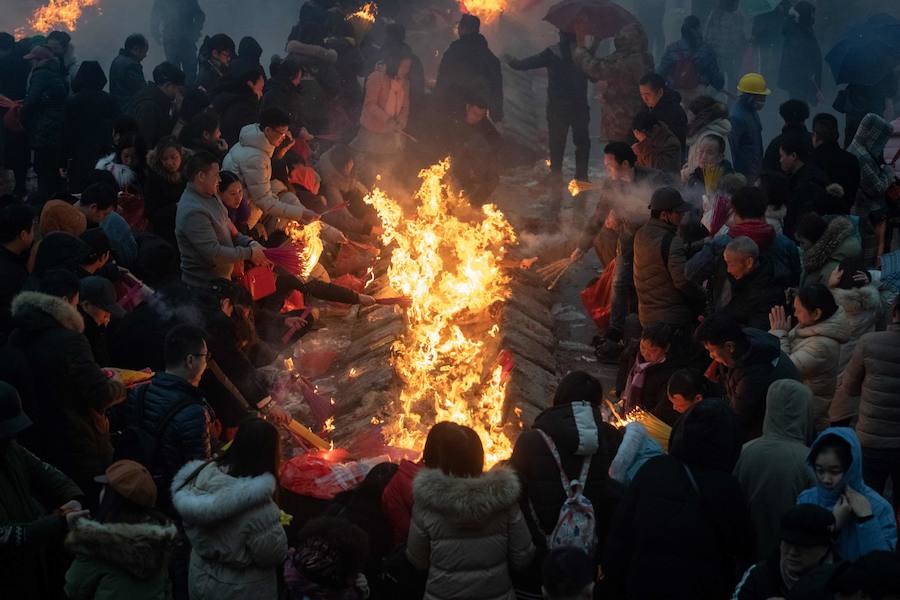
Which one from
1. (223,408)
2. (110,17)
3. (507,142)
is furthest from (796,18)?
(110,17)

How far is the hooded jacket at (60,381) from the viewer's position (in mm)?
6047

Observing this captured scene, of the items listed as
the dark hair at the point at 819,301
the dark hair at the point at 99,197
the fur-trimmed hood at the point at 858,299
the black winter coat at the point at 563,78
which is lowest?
the dark hair at the point at 819,301

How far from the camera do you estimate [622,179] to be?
408 inches

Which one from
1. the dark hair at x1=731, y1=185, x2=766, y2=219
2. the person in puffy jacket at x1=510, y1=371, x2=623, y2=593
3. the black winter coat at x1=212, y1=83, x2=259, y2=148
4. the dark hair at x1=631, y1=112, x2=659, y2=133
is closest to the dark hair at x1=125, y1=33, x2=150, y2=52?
the black winter coat at x1=212, y1=83, x2=259, y2=148

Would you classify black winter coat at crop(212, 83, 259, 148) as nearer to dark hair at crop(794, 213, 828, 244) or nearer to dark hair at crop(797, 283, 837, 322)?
dark hair at crop(794, 213, 828, 244)

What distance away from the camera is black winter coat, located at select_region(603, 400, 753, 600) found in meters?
5.00

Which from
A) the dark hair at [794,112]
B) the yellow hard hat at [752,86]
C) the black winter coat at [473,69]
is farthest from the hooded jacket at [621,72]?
the dark hair at [794,112]

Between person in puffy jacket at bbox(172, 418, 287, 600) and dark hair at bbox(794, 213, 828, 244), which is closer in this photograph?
person in puffy jacket at bbox(172, 418, 287, 600)

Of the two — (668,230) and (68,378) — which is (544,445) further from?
(668,230)

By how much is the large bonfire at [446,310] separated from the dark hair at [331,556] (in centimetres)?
308

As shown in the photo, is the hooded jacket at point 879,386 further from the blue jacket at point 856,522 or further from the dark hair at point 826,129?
the dark hair at point 826,129

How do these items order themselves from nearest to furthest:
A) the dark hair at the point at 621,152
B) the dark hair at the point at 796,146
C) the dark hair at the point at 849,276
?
the dark hair at the point at 849,276, the dark hair at the point at 621,152, the dark hair at the point at 796,146

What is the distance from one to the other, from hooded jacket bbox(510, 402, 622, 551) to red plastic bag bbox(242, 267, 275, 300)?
4222mm

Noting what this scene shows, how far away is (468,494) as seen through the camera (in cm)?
492
